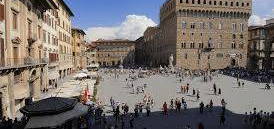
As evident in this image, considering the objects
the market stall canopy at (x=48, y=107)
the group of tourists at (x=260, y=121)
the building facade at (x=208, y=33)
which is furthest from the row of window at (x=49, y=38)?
the building facade at (x=208, y=33)

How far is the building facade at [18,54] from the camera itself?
22.6 metres

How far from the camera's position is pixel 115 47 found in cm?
13775

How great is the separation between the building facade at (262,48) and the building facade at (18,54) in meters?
57.5

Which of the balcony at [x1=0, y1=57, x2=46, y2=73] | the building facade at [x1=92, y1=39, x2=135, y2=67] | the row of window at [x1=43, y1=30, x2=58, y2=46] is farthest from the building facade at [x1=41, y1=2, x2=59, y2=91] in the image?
the building facade at [x1=92, y1=39, x2=135, y2=67]

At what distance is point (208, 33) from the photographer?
8569cm

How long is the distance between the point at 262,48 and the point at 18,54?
66899 millimetres

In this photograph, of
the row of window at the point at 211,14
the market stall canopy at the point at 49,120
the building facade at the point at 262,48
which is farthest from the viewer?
the row of window at the point at 211,14

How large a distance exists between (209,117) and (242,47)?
216ft

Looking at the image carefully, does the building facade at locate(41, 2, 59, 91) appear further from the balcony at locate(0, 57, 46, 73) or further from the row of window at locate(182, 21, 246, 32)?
the row of window at locate(182, 21, 246, 32)

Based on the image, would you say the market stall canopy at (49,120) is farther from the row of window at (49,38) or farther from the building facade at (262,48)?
the building facade at (262,48)

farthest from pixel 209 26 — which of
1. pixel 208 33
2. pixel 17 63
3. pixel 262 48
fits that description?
pixel 17 63

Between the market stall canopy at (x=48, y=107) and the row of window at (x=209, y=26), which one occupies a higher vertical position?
the row of window at (x=209, y=26)

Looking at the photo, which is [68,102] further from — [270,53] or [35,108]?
[270,53]

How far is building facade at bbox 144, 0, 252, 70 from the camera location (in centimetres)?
8369
